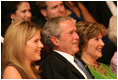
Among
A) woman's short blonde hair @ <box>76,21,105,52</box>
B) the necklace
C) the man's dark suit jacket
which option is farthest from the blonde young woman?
the necklace

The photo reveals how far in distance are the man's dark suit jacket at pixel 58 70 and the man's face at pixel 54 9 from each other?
1.09m

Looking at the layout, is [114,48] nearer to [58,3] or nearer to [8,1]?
[58,3]

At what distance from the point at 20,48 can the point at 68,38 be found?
56 cm

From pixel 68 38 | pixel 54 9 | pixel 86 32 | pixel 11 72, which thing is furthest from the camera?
pixel 54 9

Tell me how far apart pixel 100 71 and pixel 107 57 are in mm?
501

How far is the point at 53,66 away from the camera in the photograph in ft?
8.61

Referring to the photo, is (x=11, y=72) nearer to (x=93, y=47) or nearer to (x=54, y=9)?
(x=93, y=47)

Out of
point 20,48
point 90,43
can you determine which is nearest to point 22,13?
point 90,43

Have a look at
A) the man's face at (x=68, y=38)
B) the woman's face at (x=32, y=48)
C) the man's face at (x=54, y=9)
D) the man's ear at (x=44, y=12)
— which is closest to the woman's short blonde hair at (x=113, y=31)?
the man's face at (x=54, y=9)

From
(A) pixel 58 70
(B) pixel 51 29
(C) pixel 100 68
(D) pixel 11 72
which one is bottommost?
(C) pixel 100 68

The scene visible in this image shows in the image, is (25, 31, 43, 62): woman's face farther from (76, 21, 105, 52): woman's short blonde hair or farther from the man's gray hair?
(76, 21, 105, 52): woman's short blonde hair

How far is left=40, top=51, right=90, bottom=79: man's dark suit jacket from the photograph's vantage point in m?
2.61

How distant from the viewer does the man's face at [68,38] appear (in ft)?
9.12

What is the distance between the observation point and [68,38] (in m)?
2.81
